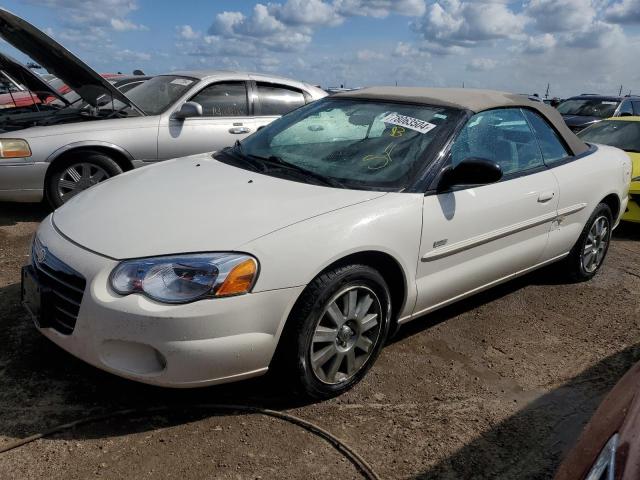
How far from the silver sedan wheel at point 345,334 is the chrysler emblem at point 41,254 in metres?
1.33

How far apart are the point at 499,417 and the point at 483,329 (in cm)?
104

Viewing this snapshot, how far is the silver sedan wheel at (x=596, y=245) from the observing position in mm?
4730

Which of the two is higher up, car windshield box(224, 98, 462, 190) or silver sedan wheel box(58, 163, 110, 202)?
car windshield box(224, 98, 462, 190)

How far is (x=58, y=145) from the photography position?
5.57m

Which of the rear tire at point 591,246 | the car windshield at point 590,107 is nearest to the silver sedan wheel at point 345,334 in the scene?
the rear tire at point 591,246

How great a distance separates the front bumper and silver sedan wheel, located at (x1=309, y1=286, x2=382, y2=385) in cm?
26

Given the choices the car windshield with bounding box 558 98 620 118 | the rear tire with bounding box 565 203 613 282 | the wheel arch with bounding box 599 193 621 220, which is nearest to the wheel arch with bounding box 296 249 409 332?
the rear tire with bounding box 565 203 613 282

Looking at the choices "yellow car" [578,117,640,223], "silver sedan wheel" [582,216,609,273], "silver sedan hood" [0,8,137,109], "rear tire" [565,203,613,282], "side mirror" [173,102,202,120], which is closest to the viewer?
"rear tire" [565,203,613,282]

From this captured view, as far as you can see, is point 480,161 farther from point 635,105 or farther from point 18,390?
point 635,105

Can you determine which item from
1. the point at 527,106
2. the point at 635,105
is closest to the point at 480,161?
the point at 527,106

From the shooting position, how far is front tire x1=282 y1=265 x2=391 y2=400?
2.73 metres

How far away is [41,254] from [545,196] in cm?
303

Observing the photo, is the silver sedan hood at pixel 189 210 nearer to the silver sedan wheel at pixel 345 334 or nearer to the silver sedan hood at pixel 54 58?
the silver sedan wheel at pixel 345 334

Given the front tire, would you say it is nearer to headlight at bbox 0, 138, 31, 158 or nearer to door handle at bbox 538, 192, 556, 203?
door handle at bbox 538, 192, 556, 203
